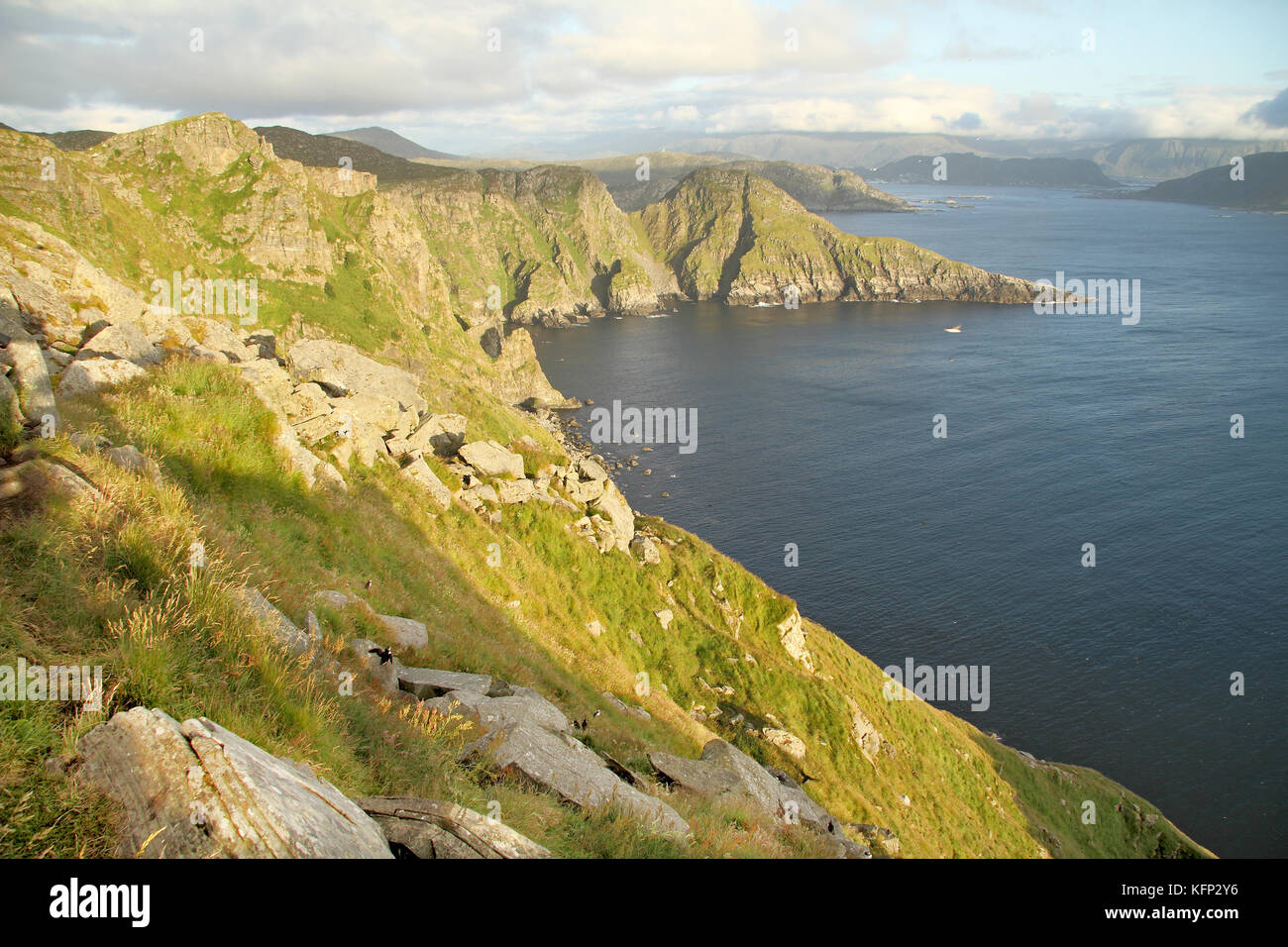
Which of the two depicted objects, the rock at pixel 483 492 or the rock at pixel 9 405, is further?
the rock at pixel 483 492

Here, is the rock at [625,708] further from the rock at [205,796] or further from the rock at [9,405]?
the rock at [9,405]

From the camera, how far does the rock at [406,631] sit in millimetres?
14711

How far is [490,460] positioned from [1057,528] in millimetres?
83572

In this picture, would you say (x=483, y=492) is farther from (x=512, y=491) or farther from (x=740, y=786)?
(x=740, y=786)

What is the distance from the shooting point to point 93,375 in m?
16.6

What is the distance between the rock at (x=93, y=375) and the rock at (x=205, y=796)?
1227 cm

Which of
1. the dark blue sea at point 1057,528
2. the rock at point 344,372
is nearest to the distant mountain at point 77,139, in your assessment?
the dark blue sea at point 1057,528

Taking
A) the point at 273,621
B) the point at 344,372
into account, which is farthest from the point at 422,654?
the point at 344,372

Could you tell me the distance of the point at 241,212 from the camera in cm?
12450

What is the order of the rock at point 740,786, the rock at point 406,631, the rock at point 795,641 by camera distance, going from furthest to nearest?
Answer: the rock at point 795,641 < the rock at point 406,631 < the rock at point 740,786

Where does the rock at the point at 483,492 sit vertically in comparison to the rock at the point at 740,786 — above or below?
above

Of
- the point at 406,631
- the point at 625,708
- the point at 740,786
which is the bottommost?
the point at 625,708
